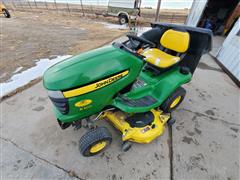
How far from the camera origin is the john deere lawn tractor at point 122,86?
1.00 meters

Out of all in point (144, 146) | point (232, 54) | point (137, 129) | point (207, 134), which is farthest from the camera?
point (232, 54)

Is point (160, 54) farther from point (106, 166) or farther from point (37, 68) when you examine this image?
point (37, 68)

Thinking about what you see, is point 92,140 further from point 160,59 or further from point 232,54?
point 232,54

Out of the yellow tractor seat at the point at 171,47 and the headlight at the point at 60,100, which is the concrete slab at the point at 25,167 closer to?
the headlight at the point at 60,100

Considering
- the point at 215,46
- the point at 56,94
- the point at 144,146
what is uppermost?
the point at 56,94

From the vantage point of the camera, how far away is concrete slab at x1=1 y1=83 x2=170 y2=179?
50.5 inches

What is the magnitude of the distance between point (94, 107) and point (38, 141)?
0.91 m

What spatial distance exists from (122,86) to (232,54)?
3.31m

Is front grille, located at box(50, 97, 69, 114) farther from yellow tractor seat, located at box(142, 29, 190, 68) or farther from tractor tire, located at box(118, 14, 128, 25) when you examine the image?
tractor tire, located at box(118, 14, 128, 25)

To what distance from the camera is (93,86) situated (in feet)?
3.36

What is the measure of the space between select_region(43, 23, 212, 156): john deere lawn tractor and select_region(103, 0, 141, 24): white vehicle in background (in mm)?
7458

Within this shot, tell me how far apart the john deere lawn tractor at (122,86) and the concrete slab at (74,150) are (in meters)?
0.13

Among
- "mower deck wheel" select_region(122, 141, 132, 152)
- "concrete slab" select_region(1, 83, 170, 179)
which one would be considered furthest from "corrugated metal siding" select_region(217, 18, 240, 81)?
"mower deck wheel" select_region(122, 141, 132, 152)

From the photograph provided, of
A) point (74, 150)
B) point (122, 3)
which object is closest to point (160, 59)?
point (74, 150)
